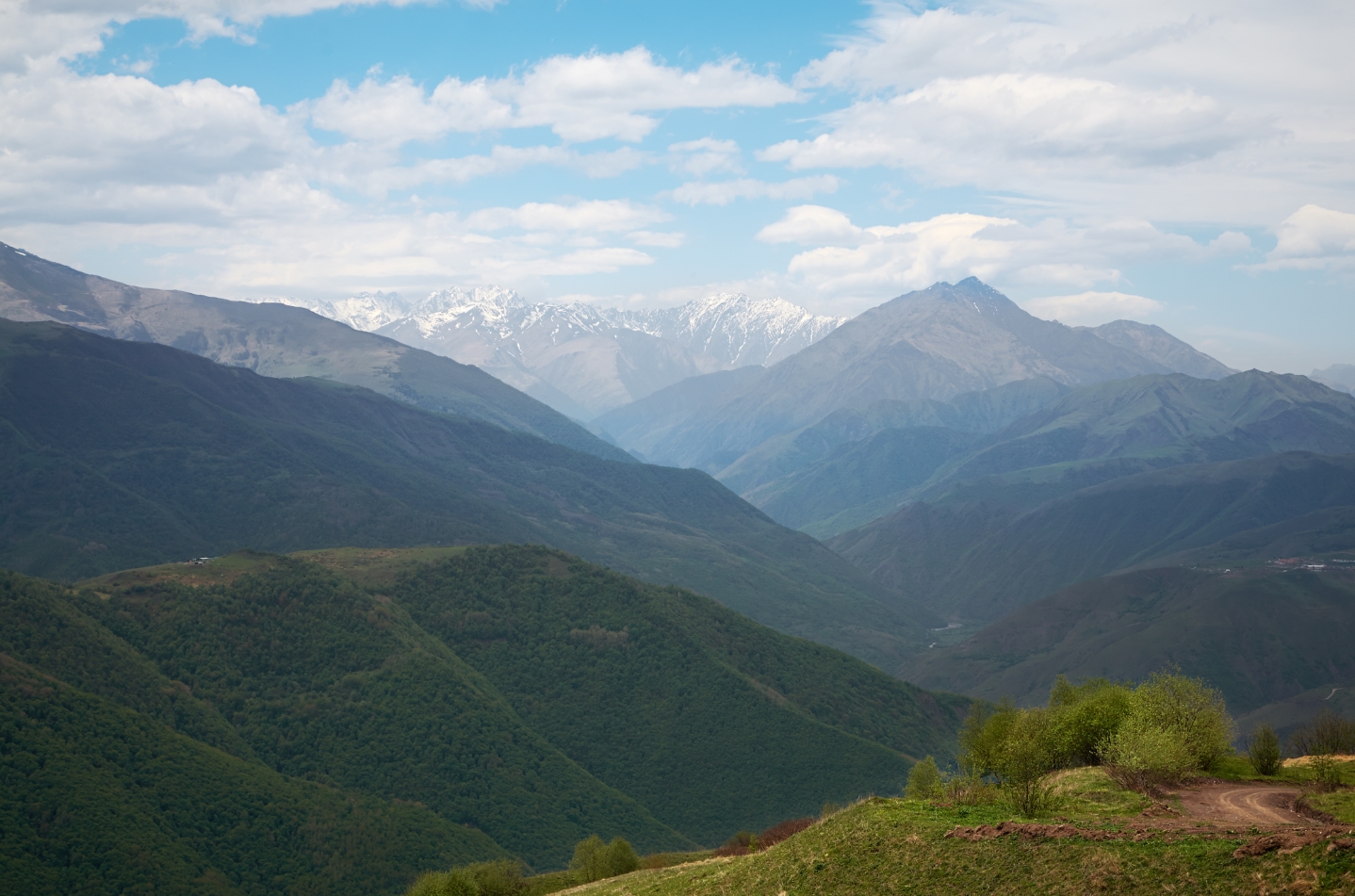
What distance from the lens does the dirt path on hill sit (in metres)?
47.9

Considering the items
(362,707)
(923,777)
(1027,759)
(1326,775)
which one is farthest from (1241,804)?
(362,707)

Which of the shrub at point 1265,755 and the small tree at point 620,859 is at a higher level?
the shrub at point 1265,755

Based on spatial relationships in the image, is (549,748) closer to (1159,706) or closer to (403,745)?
(403,745)

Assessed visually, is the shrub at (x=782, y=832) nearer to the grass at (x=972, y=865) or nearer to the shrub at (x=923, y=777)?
the shrub at (x=923, y=777)

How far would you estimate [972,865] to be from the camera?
1704 inches

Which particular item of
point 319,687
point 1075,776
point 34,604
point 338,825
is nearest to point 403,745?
point 319,687

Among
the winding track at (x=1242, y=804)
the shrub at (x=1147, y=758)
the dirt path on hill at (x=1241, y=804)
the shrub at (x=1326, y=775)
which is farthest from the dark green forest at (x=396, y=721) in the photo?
the shrub at (x=1326, y=775)

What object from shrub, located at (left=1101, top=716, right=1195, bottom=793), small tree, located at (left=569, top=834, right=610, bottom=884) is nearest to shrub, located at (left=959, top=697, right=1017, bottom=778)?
shrub, located at (left=1101, top=716, right=1195, bottom=793)

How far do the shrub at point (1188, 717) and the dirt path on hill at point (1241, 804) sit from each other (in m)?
2.40

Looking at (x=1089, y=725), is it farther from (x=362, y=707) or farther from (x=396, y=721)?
(x=362, y=707)

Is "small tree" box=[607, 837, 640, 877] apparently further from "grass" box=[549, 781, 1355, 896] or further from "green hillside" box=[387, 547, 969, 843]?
"green hillside" box=[387, 547, 969, 843]

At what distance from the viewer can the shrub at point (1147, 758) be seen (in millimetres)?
54344

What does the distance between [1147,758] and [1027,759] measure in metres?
6.90

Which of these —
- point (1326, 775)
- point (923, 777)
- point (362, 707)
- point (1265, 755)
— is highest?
point (1326, 775)
